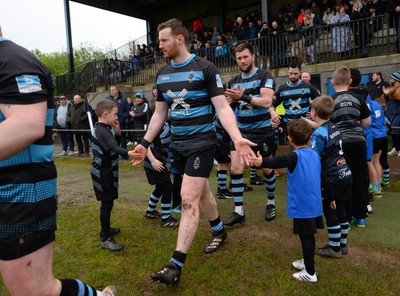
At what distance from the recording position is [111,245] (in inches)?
154

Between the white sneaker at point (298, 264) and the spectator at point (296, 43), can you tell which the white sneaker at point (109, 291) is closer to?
the white sneaker at point (298, 264)

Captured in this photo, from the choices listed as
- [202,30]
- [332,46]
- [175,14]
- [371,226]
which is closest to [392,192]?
[371,226]

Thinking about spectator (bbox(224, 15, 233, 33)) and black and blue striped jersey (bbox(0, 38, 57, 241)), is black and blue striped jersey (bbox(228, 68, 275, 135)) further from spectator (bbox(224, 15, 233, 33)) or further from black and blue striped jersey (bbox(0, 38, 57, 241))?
spectator (bbox(224, 15, 233, 33))

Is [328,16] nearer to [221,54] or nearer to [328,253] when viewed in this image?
[221,54]

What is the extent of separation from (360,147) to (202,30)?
1564 centimetres

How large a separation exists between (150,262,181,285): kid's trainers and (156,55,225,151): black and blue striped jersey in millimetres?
1115

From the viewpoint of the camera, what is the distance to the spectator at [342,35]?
11.1m

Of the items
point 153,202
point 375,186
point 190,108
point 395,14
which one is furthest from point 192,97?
point 395,14

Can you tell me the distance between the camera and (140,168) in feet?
30.2

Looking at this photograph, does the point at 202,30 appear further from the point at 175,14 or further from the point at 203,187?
the point at 203,187

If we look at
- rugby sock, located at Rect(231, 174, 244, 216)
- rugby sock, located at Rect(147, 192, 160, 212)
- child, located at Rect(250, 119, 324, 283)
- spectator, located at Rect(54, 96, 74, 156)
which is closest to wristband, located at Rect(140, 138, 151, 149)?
child, located at Rect(250, 119, 324, 283)

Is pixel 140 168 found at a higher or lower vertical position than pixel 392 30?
lower

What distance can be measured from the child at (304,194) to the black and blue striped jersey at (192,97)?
773mm

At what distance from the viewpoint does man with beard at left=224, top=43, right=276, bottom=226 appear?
4492 mm
